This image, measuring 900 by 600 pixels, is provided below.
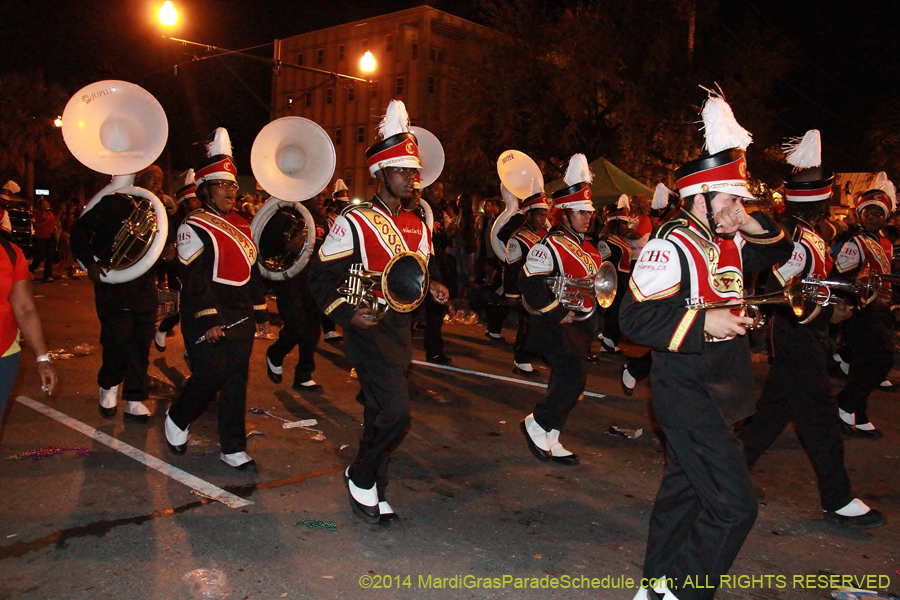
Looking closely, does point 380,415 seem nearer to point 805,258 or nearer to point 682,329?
point 682,329

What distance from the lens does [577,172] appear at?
21.4 feet

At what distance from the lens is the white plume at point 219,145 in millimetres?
6066

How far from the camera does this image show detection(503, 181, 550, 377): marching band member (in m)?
8.41

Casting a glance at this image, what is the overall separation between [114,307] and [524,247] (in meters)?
4.23

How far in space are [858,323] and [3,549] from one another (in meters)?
7.10

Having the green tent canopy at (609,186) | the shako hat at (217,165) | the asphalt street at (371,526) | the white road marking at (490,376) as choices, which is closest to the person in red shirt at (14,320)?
the asphalt street at (371,526)

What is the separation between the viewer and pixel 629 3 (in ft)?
80.2

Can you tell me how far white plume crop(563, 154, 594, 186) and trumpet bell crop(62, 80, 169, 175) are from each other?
366 cm

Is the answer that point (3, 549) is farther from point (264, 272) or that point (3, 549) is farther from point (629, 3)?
point (629, 3)

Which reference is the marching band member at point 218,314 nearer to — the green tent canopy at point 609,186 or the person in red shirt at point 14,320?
the person in red shirt at point 14,320

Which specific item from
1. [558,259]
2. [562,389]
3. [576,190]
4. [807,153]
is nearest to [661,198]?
[576,190]

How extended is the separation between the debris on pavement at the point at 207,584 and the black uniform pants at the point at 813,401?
3.62 meters

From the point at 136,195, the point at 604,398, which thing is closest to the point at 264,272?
the point at 136,195

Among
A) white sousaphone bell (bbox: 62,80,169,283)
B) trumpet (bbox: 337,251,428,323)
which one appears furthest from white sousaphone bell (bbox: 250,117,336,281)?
trumpet (bbox: 337,251,428,323)
